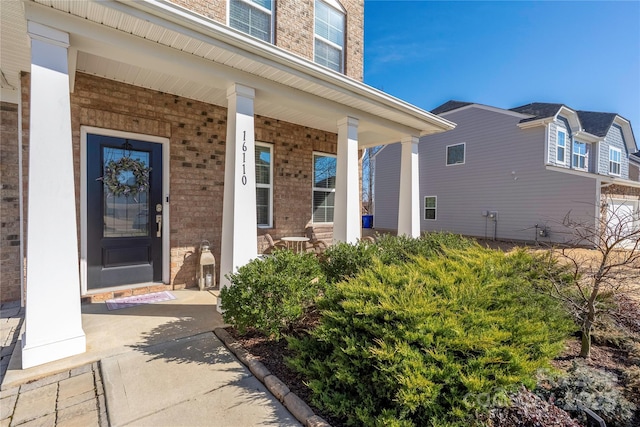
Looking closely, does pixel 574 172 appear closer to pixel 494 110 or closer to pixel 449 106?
pixel 494 110

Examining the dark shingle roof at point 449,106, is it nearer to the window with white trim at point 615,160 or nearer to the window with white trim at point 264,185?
the window with white trim at point 615,160

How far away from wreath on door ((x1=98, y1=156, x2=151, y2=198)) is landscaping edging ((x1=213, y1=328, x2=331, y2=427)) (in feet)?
9.49

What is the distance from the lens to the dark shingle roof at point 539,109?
12551 mm

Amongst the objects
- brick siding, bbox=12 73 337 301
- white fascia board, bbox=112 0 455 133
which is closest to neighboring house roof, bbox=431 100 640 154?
white fascia board, bbox=112 0 455 133

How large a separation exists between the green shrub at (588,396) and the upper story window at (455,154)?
1386cm

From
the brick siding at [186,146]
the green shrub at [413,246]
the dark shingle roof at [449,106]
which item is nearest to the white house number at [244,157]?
the brick siding at [186,146]

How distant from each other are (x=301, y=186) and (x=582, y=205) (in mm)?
11618

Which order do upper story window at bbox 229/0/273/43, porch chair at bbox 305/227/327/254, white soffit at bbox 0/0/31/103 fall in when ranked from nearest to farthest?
white soffit at bbox 0/0/31/103 < upper story window at bbox 229/0/273/43 < porch chair at bbox 305/227/327/254

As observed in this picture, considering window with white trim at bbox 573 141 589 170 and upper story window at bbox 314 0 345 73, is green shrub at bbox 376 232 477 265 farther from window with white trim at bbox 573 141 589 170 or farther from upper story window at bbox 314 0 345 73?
window with white trim at bbox 573 141 589 170

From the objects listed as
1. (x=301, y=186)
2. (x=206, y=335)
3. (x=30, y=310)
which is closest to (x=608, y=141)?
(x=301, y=186)

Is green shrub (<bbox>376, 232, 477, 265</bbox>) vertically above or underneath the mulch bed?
above

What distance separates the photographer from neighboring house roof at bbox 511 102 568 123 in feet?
41.2

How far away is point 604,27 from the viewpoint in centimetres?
686

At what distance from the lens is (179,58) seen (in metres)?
3.43
